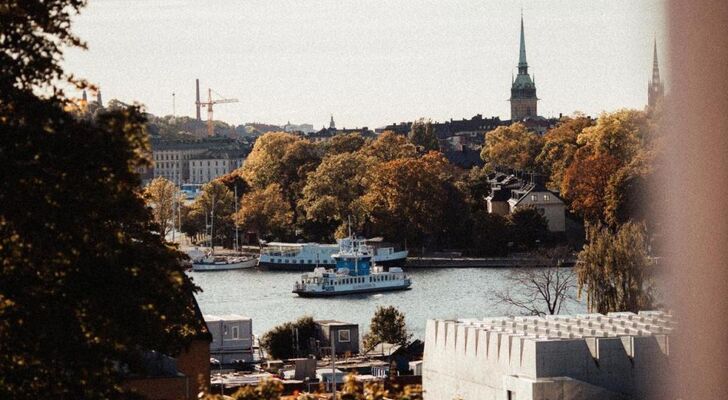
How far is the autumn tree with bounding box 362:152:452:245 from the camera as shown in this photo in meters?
58.3

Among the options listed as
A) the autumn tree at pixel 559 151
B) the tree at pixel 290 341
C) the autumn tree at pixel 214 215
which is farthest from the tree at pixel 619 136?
the tree at pixel 290 341

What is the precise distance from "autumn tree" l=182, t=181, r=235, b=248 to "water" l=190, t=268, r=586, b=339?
10.9 m

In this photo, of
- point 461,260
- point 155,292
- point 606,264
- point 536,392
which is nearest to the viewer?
point 155,292

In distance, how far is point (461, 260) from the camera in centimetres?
5391

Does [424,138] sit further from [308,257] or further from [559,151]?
[308,257]

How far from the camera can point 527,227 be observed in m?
56.9

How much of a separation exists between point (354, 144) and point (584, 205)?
18.9 metres

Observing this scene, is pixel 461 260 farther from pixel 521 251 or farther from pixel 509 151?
pixel 509 151

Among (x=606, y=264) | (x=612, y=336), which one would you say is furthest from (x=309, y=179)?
(x=612, y=336)

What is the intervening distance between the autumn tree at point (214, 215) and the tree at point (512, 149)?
14.5 meters

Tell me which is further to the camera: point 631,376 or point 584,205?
point 584,205

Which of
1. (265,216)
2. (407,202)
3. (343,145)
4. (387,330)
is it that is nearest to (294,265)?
(407,202)

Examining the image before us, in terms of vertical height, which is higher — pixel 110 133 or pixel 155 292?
pixel 110 133

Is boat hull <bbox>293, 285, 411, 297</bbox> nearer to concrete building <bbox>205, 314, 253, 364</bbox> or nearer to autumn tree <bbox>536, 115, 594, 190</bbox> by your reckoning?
autumn tree <bbox>536, 115, 594, 190</bbox>
